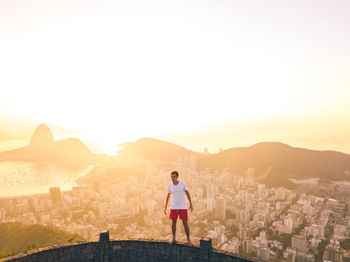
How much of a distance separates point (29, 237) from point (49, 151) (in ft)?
397

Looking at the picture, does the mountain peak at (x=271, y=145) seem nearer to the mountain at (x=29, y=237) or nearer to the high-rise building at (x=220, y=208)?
the high-rise building at (x=220, y=208)

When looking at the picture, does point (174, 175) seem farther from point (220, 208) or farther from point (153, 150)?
point (153, 150)

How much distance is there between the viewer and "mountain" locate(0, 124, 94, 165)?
11344 cm

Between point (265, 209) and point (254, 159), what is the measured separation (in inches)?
1317

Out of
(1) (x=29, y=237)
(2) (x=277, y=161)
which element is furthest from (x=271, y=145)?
(1) (x=29, y=237)

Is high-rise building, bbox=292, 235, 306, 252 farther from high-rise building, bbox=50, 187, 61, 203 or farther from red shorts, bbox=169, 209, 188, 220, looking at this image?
high-rise building, bbox=50, 187, 61, 203

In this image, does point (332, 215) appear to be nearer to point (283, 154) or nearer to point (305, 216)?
point (305, 216)

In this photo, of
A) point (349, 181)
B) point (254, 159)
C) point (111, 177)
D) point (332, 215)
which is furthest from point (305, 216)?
point (111, 177)

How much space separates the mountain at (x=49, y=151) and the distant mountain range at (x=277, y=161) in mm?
56641

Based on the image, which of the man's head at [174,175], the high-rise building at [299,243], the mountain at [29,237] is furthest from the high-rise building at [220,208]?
the man's head at [174,175]

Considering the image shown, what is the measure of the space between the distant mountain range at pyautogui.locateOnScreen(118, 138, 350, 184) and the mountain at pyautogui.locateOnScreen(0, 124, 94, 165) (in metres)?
56.6

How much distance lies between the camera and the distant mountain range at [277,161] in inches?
2044

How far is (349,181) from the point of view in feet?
150

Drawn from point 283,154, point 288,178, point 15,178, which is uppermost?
point 283,154
